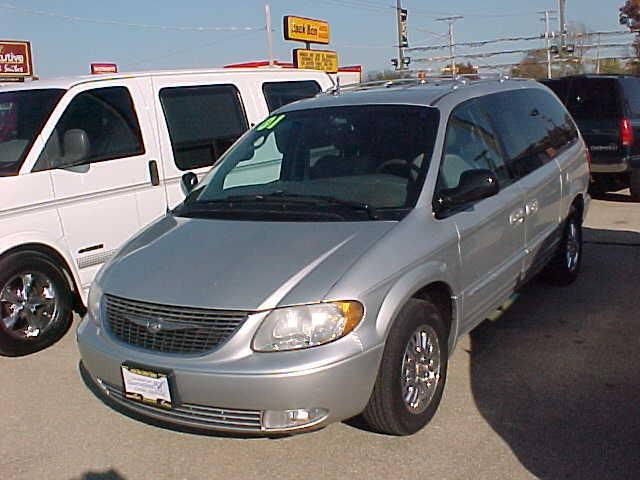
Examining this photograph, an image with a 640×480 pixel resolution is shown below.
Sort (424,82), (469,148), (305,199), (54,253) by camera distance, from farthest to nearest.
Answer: (54,253) → (424,82) → (469,148) → (305,199)

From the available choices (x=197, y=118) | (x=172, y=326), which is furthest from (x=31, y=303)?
(x=172, y=326)

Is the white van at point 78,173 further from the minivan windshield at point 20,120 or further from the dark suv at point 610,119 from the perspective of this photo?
the dark suv at point 610,119

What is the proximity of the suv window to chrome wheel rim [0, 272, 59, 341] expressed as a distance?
9.96ft

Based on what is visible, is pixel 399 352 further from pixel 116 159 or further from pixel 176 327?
pixel 116 159

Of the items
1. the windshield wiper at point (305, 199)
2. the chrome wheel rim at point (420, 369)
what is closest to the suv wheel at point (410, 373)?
the chrome wheel rim at point (420, 369)

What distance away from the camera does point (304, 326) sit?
3127mm

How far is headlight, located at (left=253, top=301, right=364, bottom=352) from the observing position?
10.2 feet

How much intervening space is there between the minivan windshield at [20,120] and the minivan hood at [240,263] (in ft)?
5.73

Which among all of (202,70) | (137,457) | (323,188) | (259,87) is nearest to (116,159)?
(202,70)

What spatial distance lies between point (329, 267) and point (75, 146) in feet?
9.33

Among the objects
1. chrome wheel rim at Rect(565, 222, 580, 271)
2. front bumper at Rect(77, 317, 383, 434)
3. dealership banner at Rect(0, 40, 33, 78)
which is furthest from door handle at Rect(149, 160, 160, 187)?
dealership banner at Rect(0, 40, 33, 78)

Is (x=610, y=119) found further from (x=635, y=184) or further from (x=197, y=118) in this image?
(x=197, y=118)

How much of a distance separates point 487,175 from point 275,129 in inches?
63.3

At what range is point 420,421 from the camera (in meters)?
3.64
